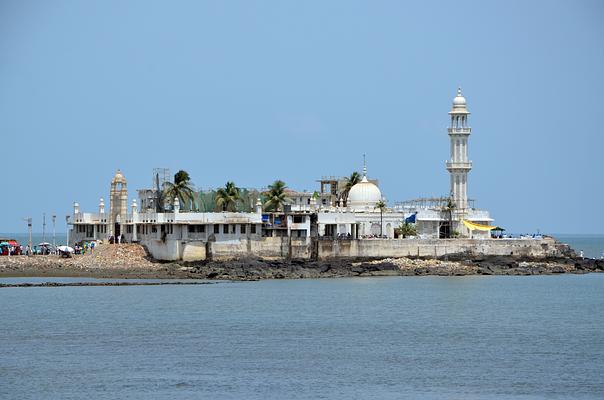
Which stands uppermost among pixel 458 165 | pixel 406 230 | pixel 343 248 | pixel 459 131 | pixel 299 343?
pixel 459 131

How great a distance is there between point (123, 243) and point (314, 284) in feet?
58.4

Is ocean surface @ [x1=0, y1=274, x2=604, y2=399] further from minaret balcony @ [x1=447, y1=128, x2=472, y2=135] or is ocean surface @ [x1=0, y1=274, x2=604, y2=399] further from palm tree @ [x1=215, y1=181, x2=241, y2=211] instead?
minaret balcony @ [x1=447, y1=128, x2=472, y2=135]

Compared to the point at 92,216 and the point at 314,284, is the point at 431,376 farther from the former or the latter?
the point at 92,216

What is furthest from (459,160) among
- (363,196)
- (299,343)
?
(299,343)

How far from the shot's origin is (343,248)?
93812 mm

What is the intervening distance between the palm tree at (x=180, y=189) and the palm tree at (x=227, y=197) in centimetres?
214

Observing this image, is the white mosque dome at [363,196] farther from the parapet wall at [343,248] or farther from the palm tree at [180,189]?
the palm tree at [180,189]

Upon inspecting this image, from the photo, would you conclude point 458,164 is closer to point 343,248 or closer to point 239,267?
Result: point 343,248

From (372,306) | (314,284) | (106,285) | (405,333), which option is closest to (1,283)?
(106,285)

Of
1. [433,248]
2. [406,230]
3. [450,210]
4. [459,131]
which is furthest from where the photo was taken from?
[459,131]

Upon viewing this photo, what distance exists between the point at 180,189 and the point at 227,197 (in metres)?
3.86

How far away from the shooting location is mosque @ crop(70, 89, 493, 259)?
90062 millimetres

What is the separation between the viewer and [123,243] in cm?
9256

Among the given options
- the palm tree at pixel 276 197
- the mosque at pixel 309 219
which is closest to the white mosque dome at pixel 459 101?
the mosque at pixel 309 219
